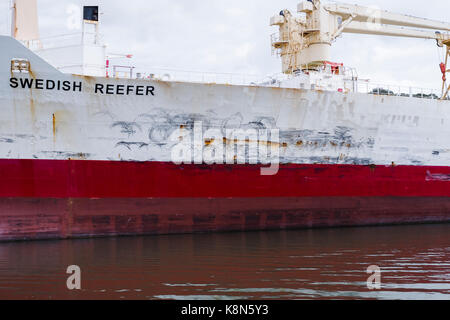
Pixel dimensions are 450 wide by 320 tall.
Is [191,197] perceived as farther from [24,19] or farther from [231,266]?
[24,19]

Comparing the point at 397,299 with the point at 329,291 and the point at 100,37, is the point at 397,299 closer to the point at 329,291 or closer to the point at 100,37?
the point at 329,291

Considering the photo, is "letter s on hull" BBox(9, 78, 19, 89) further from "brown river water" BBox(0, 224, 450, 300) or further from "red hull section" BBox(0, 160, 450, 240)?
"brown river water" BBox(0, 224, 450, 300)

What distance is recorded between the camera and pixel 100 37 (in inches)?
500

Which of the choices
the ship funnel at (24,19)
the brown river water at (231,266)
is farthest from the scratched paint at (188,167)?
the ship funnel at (24,19)

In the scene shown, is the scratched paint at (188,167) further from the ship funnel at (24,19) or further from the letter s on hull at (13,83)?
the ship funnel at (24,19)

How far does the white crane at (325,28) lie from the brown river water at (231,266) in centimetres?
670

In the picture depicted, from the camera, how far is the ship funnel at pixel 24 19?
13.1m

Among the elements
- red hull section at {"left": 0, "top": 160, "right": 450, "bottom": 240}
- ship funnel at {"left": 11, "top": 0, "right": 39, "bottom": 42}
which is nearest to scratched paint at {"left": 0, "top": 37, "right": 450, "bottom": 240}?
red hull section at {"left": 0, "top": 160, "right": 450, "bottom": 240}

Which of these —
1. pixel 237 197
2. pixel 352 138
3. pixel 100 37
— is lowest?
pixel 237 197

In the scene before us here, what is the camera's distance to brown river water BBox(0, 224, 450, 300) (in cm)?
734

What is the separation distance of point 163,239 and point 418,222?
26.9ft

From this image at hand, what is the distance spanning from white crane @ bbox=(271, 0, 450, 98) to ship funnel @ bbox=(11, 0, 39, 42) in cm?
779

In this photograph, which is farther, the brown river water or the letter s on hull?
the letter s on hull

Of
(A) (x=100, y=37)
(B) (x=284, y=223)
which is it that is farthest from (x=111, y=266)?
(A) (x=100, y=37)
